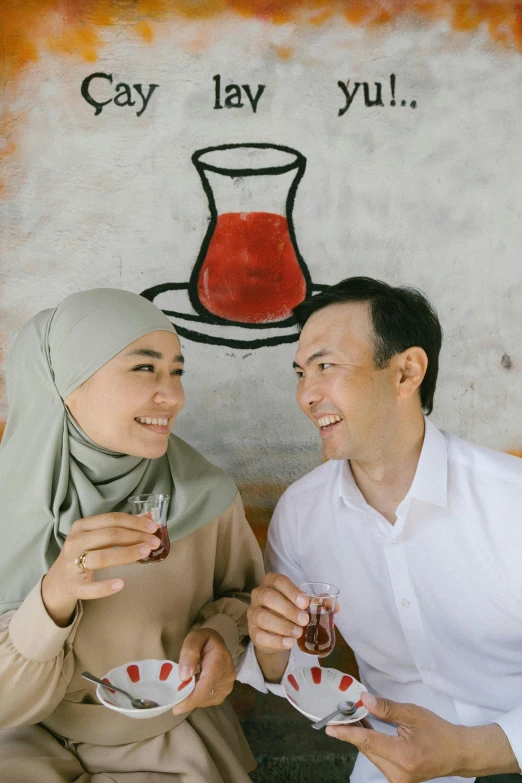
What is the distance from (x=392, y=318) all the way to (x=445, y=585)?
91 centimetres

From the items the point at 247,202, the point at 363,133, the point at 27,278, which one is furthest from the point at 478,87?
the point at 27,278

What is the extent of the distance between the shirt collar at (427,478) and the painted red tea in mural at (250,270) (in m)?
0.88

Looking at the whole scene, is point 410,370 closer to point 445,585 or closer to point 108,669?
point 445,585

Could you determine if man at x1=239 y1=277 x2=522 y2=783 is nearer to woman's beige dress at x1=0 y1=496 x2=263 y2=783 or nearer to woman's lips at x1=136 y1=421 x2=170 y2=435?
woman's beige dress at x1=0 y1=496 x2=263 y2=783

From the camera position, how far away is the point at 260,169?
2.91 m

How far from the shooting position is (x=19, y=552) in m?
2.14

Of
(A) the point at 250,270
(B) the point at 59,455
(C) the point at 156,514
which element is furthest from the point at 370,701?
(A) the point at 250,270

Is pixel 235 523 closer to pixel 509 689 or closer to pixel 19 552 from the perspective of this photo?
pixel 19 552

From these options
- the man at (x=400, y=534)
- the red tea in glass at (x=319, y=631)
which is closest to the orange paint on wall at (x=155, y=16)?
the man at (x=400, y=534)

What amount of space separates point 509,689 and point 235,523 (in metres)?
1.05

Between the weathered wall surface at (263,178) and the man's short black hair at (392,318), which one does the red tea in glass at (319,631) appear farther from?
the weathered wall surface at (263,178)

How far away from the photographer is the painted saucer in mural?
9.66 ft

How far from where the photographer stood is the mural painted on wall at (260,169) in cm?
283

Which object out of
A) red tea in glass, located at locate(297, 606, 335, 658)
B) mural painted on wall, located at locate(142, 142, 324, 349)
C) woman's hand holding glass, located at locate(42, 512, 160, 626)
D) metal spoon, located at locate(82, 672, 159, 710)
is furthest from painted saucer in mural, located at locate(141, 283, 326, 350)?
metal spoon, located at locate(82, 672, 159, 710)
